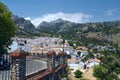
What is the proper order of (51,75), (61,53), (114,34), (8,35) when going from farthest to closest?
(114,34)
(8,35)
(61,53)
(51,75)

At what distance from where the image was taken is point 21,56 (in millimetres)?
15172

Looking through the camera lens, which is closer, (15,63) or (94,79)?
(15,63)

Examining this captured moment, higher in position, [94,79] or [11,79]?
[11,79]

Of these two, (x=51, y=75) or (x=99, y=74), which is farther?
(x=99, y=74)

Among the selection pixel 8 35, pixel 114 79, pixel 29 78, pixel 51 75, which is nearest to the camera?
pixel 29 78

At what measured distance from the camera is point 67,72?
29.1 metres

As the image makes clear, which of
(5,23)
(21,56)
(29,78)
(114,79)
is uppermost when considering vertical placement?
(5,23)

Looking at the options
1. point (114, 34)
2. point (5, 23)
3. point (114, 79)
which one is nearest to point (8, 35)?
point (5, 23)

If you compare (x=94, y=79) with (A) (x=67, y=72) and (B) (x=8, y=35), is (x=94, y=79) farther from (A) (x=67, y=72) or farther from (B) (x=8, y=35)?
(B) (x=8, y=35)

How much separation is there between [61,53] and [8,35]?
10.7 meters

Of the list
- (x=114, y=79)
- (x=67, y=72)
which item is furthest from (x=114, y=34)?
(x=67, y=72)

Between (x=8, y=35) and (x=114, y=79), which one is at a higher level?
(x=8, y=35)

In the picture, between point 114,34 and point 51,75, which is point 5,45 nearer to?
point 51,75

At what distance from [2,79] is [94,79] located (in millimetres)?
22662
